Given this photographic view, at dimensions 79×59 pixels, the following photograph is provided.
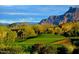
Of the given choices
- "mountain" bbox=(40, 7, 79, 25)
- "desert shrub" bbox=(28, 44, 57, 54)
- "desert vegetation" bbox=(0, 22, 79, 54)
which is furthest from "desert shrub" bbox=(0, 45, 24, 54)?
"mountain" bbox=(40, 7, 79, 25)

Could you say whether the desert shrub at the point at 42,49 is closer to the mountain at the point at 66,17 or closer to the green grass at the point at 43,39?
the green grass at the point at 43,39

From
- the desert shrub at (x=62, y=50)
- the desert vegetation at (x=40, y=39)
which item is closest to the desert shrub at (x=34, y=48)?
the desert vegetation at (x=40, y=39)

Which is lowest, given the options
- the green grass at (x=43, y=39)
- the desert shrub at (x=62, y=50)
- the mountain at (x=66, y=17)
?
the desert shrub at (x=62, y=50)

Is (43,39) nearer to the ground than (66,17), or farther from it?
nearer to the ground

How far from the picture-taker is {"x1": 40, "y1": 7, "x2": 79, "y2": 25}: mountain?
6.30 ft

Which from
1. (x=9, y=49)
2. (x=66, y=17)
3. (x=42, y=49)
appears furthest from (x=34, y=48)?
(x=66, y=17)

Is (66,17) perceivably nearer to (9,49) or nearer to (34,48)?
(34,48)

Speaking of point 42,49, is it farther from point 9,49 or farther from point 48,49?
point 9,49

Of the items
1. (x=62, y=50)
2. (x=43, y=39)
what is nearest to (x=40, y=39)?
(x=43, y=39)

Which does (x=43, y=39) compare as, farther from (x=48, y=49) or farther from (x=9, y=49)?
(x=9, y=49)

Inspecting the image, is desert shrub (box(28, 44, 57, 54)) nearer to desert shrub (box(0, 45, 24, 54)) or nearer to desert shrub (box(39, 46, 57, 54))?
desert shrub (box(39, 46, 57, 54))

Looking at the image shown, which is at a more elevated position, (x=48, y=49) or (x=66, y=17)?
(x=66, y=17)

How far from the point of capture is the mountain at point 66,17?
6.30 ft

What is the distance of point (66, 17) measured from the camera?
75.9 inches
